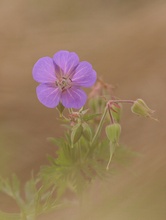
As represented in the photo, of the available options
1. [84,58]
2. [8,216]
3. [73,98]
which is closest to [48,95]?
[73,98]

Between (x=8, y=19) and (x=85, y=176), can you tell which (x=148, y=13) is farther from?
(x=85, y=176)

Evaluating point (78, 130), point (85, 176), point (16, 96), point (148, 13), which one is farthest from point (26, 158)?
point (148, 13)

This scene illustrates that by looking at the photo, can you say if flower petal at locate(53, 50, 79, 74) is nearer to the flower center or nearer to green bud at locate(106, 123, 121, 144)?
the flower center

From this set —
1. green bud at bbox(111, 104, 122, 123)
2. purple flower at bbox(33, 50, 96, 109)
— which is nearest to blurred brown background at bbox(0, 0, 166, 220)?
green bud at bbox(111, 104, 122, 123)

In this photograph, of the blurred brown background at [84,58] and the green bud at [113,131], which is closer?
the green bud at [113,131]

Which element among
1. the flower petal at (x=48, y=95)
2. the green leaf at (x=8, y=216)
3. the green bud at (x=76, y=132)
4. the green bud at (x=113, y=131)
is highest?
the flower petal at (x=48, y=95)

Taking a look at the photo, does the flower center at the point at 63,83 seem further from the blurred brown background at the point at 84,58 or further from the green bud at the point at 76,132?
the blurred brown background at the point at 84,58

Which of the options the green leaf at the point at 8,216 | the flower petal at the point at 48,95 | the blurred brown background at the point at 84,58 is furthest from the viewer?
the blurred brown background at the point at 84,58

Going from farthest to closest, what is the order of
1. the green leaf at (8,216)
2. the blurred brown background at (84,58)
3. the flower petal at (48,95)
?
the blurred brown background at (84,58) < the green leaf at (8,216) < the flower petal at (48,95)

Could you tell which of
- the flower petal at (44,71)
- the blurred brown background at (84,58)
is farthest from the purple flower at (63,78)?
the blurred brown background at (84,58)
